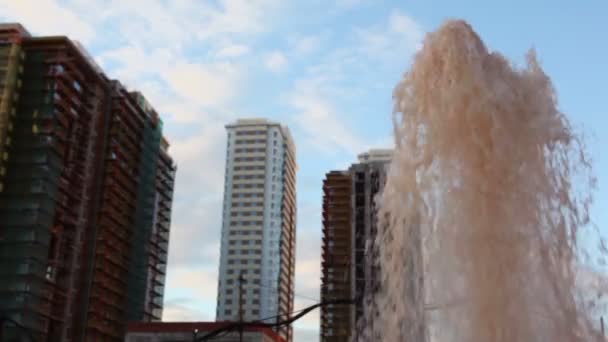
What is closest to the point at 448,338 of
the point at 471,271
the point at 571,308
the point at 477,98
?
the point at 471,271

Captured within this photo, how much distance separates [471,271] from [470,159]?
2027 millimetres

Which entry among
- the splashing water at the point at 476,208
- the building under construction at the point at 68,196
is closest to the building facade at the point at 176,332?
the building under construction at the point at 68,196

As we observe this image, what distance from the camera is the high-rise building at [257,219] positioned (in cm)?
14462

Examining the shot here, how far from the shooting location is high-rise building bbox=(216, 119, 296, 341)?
14462 cm

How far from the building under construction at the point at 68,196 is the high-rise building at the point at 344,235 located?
2138cm

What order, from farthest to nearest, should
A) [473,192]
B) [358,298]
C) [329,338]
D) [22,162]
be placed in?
[329,338] < [22,162] < [473,192] < [358,298]

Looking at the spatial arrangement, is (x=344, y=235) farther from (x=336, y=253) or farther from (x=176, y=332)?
(x=176, y=332)

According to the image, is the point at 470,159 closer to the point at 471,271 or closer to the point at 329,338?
the point at 471,271

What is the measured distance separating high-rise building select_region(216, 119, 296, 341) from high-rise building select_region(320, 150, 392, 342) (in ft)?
192

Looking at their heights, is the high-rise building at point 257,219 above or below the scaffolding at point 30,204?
above

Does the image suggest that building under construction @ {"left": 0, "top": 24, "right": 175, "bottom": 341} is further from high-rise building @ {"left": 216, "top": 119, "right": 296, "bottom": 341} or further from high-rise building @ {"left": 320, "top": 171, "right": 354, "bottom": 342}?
high-rise building @ {"left": 216, "top": 119, "right": 296, "bottom": 341}

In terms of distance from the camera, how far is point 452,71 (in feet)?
42.1

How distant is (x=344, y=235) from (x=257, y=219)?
66604 mm

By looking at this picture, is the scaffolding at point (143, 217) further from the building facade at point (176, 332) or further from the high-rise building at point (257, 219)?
the high-rise building at point (257, 219)
